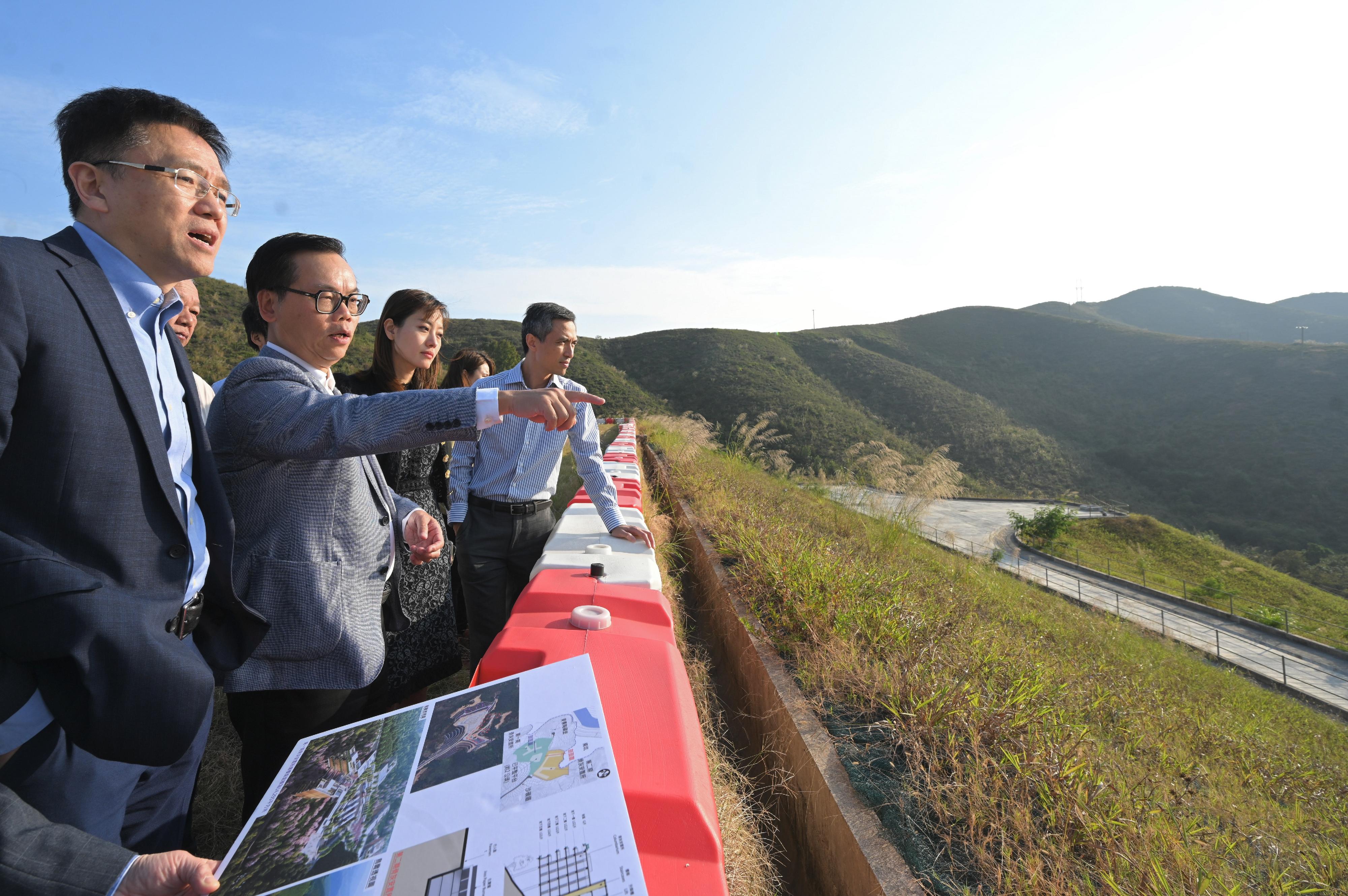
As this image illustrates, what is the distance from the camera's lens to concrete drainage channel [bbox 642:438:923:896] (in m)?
1.72

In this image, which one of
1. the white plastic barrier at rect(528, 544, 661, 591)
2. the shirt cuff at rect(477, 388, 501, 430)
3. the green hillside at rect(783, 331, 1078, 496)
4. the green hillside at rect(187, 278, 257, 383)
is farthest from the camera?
the green hillside at rect(783, 331, 1078, 496)

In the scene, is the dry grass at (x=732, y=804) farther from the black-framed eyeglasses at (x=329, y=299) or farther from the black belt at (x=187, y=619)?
the black-framed eyeglasses at (x=329, y=299)

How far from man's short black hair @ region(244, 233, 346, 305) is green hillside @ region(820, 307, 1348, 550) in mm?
42903

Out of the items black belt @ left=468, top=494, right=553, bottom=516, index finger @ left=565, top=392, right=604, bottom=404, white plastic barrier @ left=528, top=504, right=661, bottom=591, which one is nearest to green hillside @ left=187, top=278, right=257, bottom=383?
black belt @ left=468, top=494, right=553, bottom=516

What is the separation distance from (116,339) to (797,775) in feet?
7.81

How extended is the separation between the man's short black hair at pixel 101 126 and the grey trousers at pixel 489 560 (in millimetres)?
1938

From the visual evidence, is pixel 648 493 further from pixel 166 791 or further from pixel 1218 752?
pixel 1218 752

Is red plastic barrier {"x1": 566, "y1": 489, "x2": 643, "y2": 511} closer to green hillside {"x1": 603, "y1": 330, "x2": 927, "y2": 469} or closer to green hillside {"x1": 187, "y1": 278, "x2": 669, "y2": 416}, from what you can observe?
green hillside {"x1": 187, "y1": 278, "x2": 669, "y2": 416}

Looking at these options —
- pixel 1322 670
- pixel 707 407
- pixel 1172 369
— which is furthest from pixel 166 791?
pixel 1172 369

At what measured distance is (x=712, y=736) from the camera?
8.29 ft

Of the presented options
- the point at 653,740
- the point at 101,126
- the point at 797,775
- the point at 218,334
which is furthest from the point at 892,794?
the point at 218,334

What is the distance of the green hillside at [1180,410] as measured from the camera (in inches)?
1324

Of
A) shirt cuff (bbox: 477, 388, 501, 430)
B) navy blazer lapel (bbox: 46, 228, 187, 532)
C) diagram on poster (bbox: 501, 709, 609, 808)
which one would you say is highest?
navy blazer lapel (bbox: 46, 228, 187, 532)

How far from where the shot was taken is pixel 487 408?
1140mm
